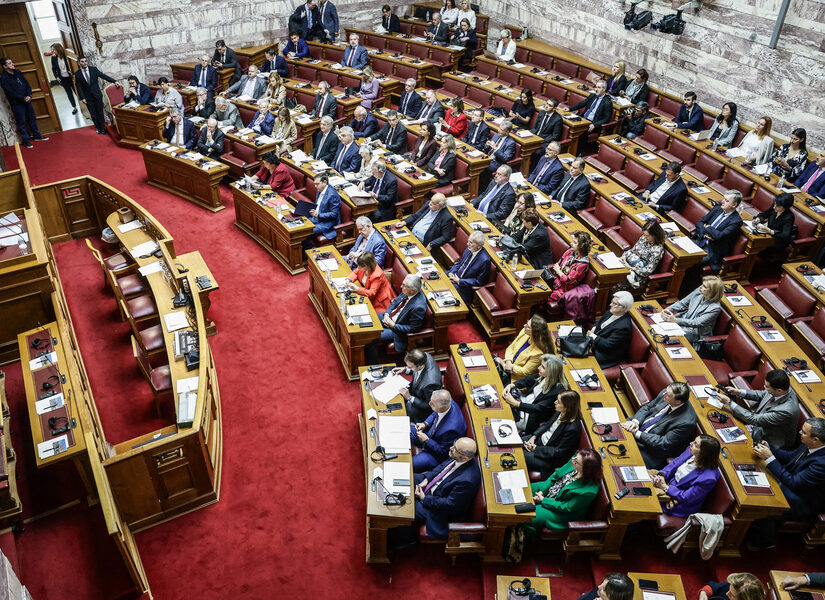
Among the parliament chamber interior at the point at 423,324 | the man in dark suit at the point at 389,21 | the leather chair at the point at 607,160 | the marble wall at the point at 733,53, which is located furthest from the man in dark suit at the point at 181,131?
the marble wall at the point at 733,53

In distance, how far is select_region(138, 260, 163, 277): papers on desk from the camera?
7.80 metres

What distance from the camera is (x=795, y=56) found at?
9906 millimetres

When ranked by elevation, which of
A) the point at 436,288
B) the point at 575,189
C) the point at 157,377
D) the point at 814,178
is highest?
the point at 814,178

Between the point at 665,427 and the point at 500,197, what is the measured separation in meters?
4.58

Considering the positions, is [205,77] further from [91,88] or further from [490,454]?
[490,454]

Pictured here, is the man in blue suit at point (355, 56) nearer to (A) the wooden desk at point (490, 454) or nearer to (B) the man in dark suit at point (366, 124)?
(B) the man in dark suit at point (366, 124)

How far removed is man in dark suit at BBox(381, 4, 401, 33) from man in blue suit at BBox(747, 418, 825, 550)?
14370 millimetres

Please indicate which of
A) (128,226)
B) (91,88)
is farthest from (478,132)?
(91,88)

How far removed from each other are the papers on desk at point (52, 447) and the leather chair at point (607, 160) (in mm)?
8666

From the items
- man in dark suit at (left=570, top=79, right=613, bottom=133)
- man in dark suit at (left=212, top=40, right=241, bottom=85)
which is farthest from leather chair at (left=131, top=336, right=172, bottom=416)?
man in dark suit at (left=212, top=40, right=241, bottom=85)

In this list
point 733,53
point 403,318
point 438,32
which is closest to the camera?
point 403,318

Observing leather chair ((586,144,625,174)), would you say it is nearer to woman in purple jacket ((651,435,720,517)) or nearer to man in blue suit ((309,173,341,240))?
man in blue suit ((309,173,341,240))

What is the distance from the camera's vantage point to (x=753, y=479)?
510 centimetres

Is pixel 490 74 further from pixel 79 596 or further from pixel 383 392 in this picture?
pixel 79 596
